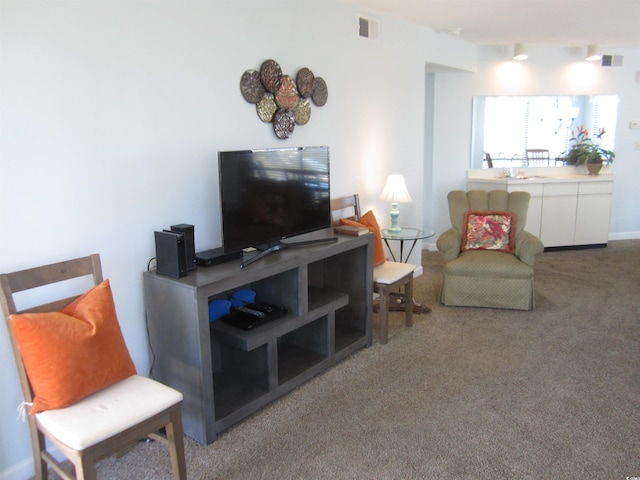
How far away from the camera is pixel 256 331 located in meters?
2.58

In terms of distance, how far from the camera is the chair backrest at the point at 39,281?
6.11 ft

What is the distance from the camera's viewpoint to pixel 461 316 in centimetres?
398

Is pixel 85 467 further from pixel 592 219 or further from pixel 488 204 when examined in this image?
pixel 592 219

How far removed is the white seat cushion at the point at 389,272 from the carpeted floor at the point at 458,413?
1.42ft

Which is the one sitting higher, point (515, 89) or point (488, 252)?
point (515, 89)

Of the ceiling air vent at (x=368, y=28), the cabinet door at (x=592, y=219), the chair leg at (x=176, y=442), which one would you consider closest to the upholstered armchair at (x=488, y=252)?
the ceiling air vent at (x=368, y=28)

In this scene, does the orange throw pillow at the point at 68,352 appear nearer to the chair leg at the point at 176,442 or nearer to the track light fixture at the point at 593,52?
the chair leg at the point at 176,442

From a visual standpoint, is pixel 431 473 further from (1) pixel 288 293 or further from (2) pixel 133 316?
(2) pixel 133 316

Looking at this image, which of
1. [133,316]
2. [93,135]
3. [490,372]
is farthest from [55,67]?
[490,372]

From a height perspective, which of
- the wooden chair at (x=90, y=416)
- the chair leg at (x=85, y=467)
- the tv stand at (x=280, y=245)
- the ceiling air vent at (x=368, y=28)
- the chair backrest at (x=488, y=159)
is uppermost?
the ceiling air vent at (x=368, y=28)

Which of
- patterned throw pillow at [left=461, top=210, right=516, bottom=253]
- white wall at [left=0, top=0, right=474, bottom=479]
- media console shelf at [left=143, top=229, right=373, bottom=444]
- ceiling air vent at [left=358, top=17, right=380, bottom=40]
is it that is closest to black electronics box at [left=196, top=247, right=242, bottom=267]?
media console shelf at [left=143, top=229, right=373, bottom=444]

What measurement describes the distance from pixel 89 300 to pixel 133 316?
20.6 inches

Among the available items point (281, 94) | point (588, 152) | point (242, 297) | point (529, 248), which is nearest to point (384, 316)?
point (242, 297)

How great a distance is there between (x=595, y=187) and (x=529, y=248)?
2.60 metres
